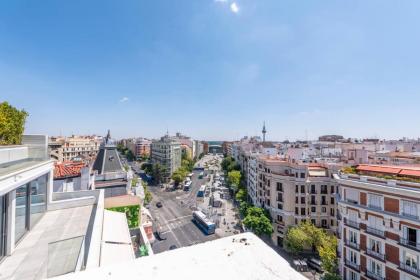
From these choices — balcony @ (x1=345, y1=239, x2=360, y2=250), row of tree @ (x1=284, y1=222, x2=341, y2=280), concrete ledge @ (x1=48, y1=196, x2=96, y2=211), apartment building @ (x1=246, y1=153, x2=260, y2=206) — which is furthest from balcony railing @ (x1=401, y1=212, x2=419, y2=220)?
apartment building @ (x1=246, y1=153, x2=260, y2=206)

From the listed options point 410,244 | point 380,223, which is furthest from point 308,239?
point 410,244

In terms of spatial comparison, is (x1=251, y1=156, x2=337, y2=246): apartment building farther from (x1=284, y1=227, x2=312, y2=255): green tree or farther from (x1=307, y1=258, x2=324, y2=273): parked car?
(x1=307, y1=258, x2=324, y2=273): parked car

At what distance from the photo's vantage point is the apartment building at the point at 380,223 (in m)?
13.6

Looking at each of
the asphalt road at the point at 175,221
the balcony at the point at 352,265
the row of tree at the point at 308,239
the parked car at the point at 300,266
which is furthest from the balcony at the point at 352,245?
the asphalt road at the point at 175,221

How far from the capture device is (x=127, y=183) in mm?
26344

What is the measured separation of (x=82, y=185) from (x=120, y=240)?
13.0 m

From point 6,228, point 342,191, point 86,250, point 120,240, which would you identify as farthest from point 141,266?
point 342,191

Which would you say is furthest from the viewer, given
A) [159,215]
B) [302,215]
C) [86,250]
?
[159,215]

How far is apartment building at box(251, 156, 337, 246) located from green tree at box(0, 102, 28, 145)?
3013 centimetres

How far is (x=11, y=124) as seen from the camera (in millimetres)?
19656

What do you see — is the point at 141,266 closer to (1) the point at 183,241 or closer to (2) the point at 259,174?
(1) the point at 183,241

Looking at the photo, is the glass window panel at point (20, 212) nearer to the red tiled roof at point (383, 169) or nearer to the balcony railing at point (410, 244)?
the balcony railing at point (410, 244)

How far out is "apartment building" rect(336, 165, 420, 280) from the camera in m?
13.6

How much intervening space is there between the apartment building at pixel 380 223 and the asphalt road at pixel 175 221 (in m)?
19.3
